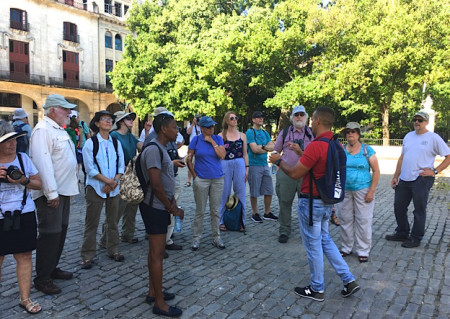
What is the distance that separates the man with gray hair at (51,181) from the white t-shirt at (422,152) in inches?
189

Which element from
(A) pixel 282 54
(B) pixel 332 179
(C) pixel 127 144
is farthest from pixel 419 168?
(A) pixel 282 54

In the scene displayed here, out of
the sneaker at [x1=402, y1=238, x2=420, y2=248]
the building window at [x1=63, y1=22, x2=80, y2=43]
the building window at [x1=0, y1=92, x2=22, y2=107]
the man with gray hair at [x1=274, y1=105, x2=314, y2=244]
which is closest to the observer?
the sneaker at [x1=402, y1=238, x2=420, y2=248]

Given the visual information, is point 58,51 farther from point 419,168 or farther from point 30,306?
point 419,168

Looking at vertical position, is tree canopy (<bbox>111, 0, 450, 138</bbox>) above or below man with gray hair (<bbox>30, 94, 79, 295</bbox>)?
above

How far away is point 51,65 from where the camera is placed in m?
37.8

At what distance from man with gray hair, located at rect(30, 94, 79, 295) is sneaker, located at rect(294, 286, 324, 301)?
2.64 meters

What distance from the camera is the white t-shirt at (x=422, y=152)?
5.34 m

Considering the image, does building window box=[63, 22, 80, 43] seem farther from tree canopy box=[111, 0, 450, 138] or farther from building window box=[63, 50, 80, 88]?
tree canopy box=[111, 0, 450, 138]

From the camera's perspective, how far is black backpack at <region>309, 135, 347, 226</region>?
362 centimetres

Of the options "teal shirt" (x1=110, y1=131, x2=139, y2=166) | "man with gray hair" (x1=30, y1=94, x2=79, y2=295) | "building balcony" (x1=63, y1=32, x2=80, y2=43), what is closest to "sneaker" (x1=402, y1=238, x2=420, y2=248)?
"teal shirt" (x1=110, y1=131, x2=139, y2=166)

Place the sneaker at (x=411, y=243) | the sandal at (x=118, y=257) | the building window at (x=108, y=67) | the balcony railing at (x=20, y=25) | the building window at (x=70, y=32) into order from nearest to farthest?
1. the sandal at (x=118, y=257)
2. the sneaker at (x=411, y=243)
3. the balcony railing at (x=20, y=25)
4. the building window at (x=70, y=32)
5. the building window at (x=108, y=67)

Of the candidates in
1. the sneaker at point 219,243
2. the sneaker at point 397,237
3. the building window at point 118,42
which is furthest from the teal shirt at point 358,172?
the building window at point 118,42

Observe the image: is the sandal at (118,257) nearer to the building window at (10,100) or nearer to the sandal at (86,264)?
the sandal at (86,264)

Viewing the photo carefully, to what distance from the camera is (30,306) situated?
3.45 m
